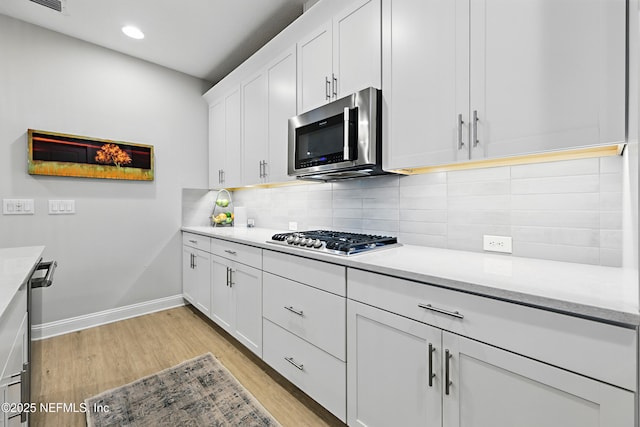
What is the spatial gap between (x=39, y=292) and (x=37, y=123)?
1499mm

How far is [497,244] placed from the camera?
1.48m

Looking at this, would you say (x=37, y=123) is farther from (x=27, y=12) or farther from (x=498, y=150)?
(x=498, y=150)

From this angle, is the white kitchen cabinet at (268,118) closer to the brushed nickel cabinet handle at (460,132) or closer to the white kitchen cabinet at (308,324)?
the white kitchen cabinet at (308,324)

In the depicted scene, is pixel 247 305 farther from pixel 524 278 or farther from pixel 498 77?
pixel 498 77

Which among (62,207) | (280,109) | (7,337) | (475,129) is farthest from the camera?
(62,207)

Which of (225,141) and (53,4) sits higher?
(53,4)

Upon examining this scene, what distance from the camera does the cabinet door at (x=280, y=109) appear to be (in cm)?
228

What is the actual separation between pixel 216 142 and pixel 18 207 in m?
1.82

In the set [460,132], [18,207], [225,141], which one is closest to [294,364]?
[460,132]

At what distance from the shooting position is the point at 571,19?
103cm

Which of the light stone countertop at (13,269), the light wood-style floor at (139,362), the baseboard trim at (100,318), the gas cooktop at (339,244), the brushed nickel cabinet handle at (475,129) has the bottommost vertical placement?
the light wood-style floor at (139,362)

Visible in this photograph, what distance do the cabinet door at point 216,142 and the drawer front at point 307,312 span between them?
72.0 inches

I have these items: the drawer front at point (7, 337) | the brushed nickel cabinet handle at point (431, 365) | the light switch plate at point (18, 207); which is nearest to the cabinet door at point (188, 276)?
the light switch plate at point (18, 207)

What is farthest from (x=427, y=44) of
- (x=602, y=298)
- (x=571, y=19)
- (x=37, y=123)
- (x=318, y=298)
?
(x=37, y=123)
